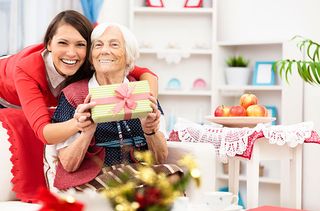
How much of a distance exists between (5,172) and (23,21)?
1.96 m

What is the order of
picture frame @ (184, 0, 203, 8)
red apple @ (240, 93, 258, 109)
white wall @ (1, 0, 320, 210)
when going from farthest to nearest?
picture frame @ (184, 0, 203, 8) → white wall @ (1, 0, 320, 210) → red apple @ (240, 93, 258, 109)

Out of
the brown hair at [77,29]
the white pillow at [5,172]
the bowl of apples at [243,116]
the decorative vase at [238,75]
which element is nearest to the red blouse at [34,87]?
the brown hair at [77,29]

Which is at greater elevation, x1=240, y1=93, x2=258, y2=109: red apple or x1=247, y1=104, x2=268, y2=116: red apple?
x1=240, y1=93, x2=258, y2=109: red apple

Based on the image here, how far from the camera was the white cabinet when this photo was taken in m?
5.17

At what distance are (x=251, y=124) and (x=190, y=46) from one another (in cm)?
191

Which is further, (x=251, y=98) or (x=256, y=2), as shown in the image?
(x=256, y=2)

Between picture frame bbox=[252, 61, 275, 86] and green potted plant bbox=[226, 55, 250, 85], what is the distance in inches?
2.8

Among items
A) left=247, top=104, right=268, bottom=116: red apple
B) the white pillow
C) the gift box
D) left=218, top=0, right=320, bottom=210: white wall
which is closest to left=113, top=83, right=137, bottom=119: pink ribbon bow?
the gift box

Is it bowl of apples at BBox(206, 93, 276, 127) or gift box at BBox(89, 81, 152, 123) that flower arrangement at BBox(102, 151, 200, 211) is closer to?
gift box at BBox(89, 81, 152, 123)

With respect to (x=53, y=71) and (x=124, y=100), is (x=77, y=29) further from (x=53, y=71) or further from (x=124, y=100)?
(x=124, y=100)

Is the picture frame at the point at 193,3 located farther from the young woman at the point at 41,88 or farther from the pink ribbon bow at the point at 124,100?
the pink ribbon bow at the point at 124,100

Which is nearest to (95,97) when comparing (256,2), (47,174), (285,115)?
(47,174)

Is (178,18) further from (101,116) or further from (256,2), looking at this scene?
(101,116)

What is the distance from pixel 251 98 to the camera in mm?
3568
